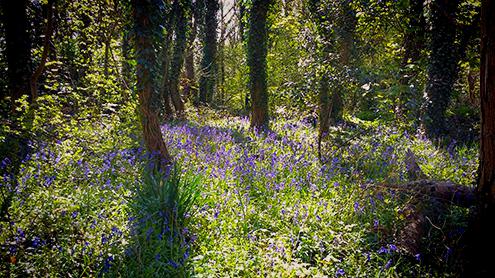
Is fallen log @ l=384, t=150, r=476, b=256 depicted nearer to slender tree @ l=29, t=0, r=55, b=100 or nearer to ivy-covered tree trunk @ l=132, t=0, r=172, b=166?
ivy-covered tree trunk @ l=132, t=0, r=172, b=166

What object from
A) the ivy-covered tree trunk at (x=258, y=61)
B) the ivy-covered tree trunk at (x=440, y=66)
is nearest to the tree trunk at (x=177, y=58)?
the ivy-covered tree trunk at (x=258, y=61)

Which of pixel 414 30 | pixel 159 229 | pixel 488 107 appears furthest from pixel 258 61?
pixel 159 229

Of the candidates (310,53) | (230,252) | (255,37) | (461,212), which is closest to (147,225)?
(230,252)

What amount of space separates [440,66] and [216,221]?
921cm

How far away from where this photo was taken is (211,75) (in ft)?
65.8

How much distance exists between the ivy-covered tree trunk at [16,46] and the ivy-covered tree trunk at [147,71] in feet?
13.4


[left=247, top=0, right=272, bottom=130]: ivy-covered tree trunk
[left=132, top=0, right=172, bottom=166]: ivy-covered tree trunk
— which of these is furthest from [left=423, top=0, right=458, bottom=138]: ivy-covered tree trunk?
[left=132, top=0, right=172, bottom=166]: ivy-covered tree trunk

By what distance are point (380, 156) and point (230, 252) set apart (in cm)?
450

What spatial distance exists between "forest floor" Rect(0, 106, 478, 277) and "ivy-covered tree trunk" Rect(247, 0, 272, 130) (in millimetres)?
4093

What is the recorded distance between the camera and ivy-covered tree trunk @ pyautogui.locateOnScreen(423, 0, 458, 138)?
9273 millimetres

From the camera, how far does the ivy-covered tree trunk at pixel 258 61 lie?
947cm

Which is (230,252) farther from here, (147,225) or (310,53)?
(310,53)

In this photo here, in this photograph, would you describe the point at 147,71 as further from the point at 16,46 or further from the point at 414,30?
the point at 414,30

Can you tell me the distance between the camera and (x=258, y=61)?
9.78 m
